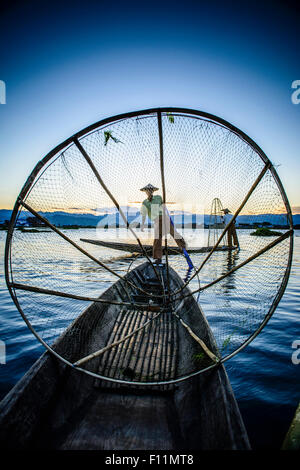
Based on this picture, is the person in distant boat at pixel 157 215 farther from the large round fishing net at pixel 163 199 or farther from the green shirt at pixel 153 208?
the large round fishing net at pixel 163 199

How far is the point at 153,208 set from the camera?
5316mm

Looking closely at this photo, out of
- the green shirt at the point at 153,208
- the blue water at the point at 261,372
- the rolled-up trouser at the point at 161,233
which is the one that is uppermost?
the green shirt at the point at 153,208

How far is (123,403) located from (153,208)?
391cm

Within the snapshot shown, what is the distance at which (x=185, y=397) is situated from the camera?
200 cm

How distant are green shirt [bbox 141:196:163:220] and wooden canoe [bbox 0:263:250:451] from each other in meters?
2.88

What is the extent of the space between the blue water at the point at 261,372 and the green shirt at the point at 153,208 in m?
2.25

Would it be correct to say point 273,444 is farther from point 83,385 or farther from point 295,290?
point 295,290

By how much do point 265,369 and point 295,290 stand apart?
14.8ft

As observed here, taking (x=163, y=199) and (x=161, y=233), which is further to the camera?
(x=161, y=233)

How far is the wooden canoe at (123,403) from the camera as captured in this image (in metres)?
1.50

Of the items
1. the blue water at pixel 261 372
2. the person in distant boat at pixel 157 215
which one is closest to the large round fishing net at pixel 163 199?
the blue water at pixel 261 372

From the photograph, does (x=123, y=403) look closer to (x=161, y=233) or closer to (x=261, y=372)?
(x=261, y=372)

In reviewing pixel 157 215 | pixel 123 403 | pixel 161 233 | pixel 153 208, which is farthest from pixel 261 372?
pixel 153 208
